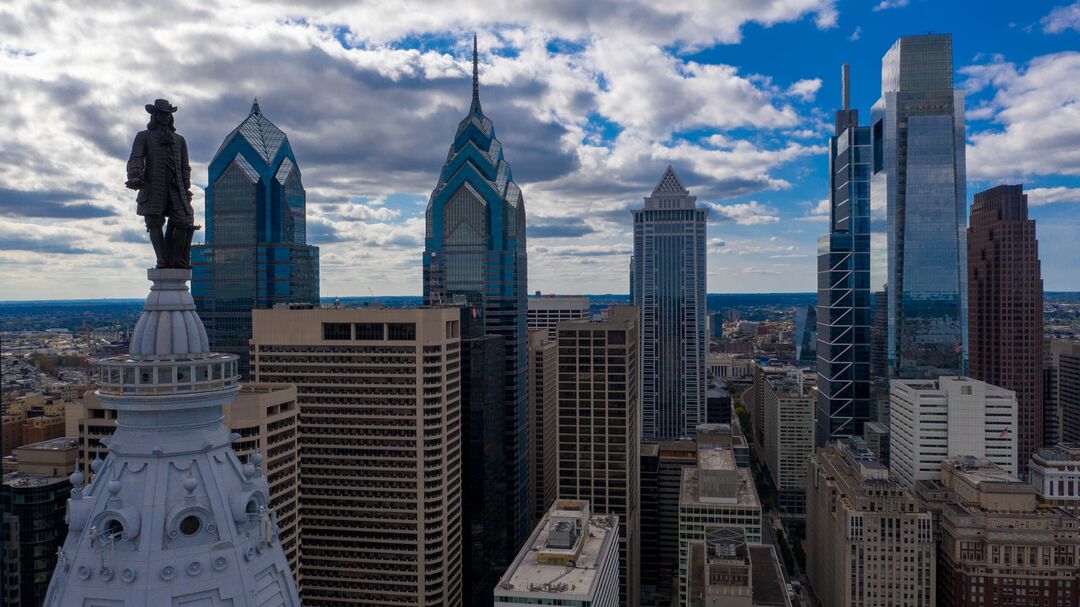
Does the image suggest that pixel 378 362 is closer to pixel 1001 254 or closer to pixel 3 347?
pixel 3 347

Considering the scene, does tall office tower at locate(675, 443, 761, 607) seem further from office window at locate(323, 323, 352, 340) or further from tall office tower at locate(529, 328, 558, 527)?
office window at locate(323, 323, 352, 340)

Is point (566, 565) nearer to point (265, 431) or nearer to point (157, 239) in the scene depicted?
point (265, 431)

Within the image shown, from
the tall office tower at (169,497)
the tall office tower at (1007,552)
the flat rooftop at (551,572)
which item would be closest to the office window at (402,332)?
the flat rooftop at (551,572)

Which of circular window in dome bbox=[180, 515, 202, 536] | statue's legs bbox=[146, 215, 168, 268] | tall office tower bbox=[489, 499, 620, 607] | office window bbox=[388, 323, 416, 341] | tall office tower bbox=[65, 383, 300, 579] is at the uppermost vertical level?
statue's legs bbox=[146, 215, 168, 268]

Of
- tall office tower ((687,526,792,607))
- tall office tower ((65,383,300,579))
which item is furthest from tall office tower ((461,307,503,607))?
tall office tower ((65,383,300,579))

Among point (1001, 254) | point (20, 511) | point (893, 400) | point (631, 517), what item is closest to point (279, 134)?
point (20, 511)

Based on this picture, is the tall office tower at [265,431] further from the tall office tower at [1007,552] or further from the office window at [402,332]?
the tall office tower at [1007,552]

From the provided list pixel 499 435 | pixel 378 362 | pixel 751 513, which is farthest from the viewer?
pixel 499 435

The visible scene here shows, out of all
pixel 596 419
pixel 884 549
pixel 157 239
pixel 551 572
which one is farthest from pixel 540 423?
pixel 157 239
